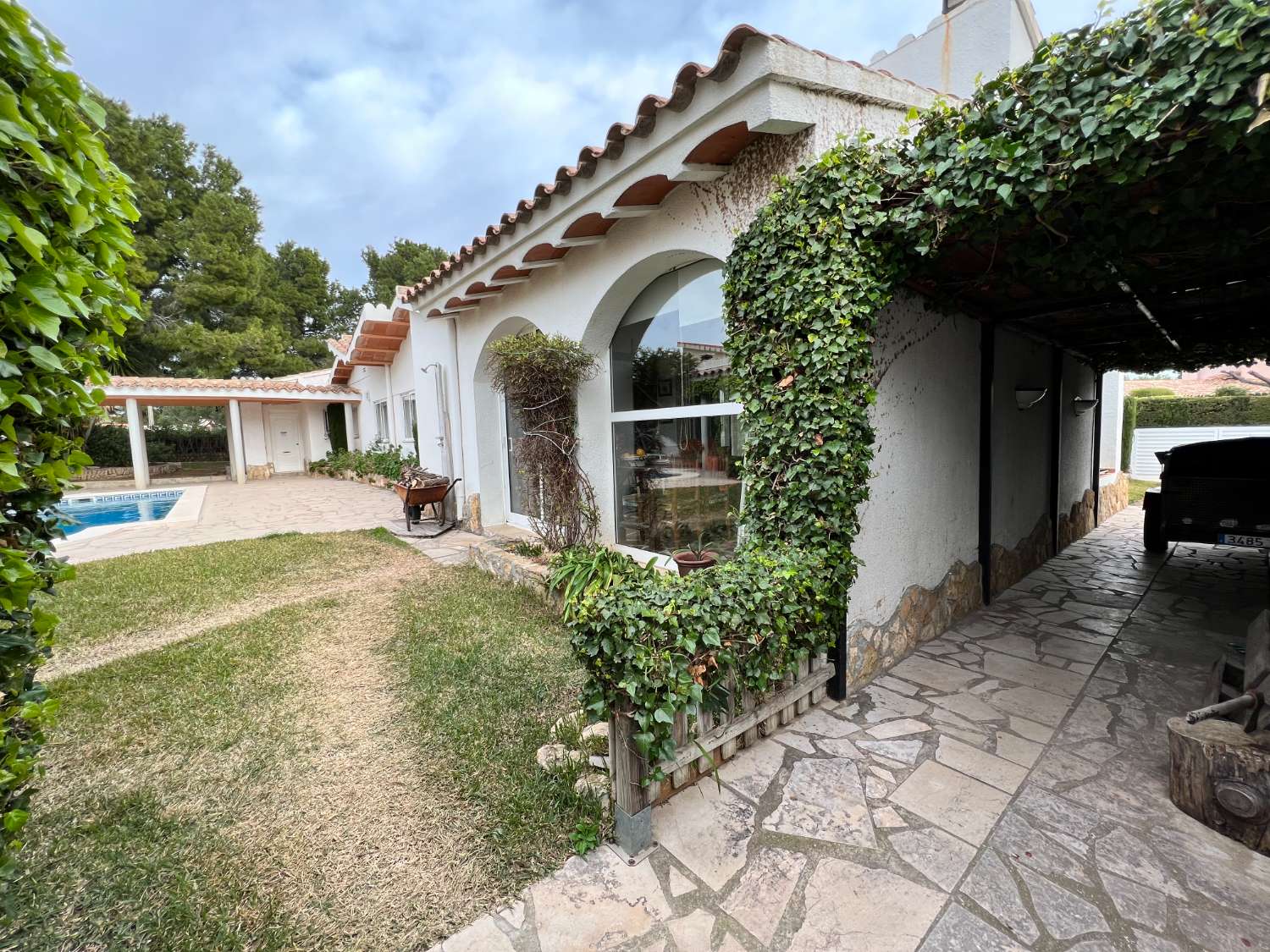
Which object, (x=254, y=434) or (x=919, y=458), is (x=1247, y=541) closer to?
(x=919, y=458)

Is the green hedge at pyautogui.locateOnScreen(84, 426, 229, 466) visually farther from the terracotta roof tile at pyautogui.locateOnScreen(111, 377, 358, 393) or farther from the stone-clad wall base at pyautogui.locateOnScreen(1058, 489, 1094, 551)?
the stone-clad wall base at pyautogui.locateOnScreen(1058, 489, 1094, 551)

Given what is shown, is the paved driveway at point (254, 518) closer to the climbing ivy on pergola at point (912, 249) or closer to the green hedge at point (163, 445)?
the green hedge at point (163, 445)

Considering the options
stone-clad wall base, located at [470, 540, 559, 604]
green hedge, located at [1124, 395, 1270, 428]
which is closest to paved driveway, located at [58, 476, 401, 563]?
stone-clad wall base, located at [470, 540, 559, 604]

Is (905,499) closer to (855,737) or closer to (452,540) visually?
(855,737)

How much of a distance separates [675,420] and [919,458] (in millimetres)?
2439

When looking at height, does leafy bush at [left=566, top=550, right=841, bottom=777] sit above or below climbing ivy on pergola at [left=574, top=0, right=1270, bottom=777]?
below

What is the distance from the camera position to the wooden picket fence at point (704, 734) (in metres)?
2.52

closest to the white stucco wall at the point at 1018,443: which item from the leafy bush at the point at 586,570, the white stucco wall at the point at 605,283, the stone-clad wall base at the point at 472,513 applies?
the white stucco wall at the point at 605,283

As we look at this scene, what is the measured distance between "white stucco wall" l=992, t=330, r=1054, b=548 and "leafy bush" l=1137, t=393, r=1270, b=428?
1856cm

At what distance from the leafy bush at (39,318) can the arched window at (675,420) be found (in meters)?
4.15

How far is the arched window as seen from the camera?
17.6 feet

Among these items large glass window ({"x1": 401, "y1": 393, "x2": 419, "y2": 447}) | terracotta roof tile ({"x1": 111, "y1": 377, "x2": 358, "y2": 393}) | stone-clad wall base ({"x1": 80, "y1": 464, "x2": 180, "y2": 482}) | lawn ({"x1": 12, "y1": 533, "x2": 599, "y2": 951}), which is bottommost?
lawn ({"x1": 12, "y1": 533, "x2": 599, "y2": 951})

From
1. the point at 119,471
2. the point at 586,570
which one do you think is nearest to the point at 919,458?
the point at 586,570

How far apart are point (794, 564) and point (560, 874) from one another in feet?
6.75
